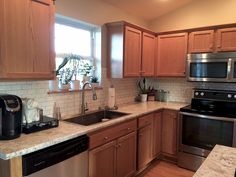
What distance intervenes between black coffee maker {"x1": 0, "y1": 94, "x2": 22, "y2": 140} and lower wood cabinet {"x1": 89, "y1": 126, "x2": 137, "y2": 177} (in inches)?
29.5

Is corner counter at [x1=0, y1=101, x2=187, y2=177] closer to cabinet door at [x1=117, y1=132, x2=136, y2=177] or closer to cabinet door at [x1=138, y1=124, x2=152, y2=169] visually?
cabinet door at [x1=117, y1=132, x2=136, y2=177]

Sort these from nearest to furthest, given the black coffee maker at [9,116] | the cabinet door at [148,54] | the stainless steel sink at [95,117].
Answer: the black coffee maker at [9,116] < the stainless steel sink at [95,117] < the cabinet door at [148,54]

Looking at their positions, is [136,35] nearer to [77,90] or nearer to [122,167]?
[77,90]

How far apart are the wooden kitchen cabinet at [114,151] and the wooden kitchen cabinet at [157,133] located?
59 cm

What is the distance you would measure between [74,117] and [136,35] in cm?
163

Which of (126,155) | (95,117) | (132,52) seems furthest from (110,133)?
(132,52)

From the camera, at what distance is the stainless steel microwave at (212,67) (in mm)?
2990

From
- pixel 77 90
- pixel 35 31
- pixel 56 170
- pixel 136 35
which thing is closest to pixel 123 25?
pixel 136 35

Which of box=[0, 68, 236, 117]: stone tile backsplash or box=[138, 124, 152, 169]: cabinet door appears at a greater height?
box=[0, 68, 236, 117]: stone tile backsplash

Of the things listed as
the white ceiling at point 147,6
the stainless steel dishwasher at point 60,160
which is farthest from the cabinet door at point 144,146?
the white ceiling at point 147,6

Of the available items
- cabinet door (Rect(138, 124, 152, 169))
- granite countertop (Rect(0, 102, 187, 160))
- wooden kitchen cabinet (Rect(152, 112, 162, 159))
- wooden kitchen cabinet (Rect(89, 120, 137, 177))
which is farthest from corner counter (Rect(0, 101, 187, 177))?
wooden kitchen cabinet (Rect(152, 112, 162, 159))

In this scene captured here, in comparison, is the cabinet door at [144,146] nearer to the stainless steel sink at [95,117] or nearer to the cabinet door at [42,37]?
the stainless steel sink at [95,117]

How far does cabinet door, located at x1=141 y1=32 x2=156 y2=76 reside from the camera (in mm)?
3484

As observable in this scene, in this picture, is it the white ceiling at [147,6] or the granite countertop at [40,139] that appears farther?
the white ceiling at [147,6]
